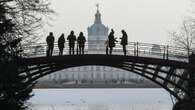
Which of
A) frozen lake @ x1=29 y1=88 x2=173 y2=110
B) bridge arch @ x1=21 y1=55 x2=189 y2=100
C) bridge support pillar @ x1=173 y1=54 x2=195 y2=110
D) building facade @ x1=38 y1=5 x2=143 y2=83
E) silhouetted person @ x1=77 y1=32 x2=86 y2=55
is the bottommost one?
building facade @ x1=38 y1=5 x2=143 y2=83

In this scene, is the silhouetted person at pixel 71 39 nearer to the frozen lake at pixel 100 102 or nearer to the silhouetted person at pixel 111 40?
the silhouetted person at pixel 111 40

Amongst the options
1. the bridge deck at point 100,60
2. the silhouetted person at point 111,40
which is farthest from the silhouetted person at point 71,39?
the silhouetted person at point 111,40

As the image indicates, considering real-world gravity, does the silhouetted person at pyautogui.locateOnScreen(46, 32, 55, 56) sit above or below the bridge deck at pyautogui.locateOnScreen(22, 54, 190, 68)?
above

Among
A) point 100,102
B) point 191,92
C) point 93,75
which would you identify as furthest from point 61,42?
point 93,75

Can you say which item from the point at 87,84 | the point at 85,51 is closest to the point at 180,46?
the point at 85,51

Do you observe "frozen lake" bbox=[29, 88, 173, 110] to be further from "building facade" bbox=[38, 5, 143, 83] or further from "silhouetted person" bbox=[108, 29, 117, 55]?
"building facade" bbox=[38, 5, 143, 83]

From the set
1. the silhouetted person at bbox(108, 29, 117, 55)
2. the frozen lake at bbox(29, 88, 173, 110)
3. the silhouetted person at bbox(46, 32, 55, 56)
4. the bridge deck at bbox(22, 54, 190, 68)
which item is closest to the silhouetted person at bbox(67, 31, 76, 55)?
the silhouetted person at bbox(46, 32, 55, 56)

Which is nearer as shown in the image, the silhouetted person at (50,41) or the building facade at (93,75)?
the silhouetted person at (50,41)

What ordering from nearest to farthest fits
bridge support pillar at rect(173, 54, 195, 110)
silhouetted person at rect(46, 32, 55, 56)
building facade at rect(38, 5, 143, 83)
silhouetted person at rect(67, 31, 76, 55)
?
bridge support pillar at rect(173, 54, 195, 110) < silhouetted person at rect(46, 32, 55, 56) < silhouetted person at rect(67, 31, 76, 55) < building facade at rect(38, 5, 143, 83)

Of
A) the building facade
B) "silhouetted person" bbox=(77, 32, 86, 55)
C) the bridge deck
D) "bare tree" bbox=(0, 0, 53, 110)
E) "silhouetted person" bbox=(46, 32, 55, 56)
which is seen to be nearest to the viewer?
"bare tree" bbox=(0, 0, 53, 110)

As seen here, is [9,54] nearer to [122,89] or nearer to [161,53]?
[161,53]

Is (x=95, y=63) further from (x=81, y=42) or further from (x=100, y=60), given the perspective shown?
(x=81, y=42)

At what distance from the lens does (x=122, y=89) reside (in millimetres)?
175125

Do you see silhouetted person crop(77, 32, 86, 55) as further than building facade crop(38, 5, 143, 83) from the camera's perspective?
No
